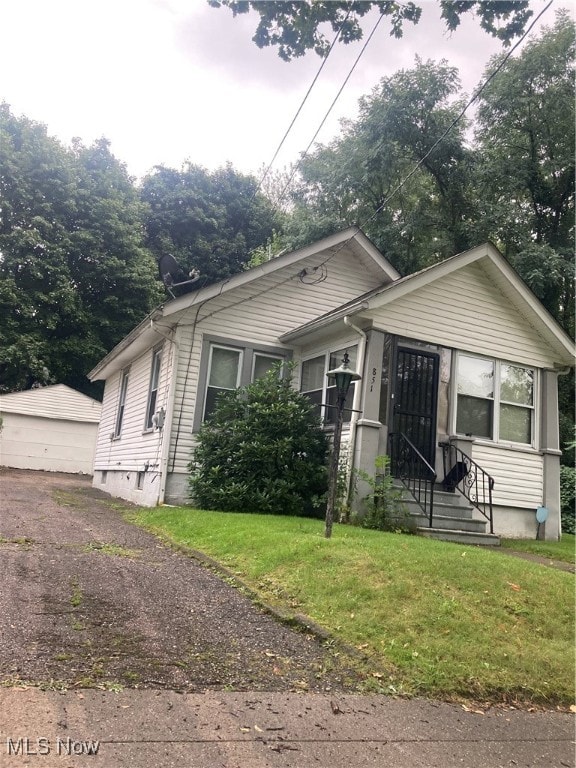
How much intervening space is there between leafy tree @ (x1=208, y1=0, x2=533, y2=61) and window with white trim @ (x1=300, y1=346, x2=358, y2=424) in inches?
218

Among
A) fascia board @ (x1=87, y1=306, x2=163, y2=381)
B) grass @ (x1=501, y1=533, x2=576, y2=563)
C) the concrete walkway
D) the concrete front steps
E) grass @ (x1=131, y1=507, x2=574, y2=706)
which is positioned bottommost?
the concrete walkway

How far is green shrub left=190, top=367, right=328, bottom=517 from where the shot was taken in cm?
972

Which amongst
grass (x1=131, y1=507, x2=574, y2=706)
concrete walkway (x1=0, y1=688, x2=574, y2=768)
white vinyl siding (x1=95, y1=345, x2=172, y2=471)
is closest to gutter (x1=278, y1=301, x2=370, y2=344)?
white vinyl siding (x1=95, y1=345, x2=172, y2=471)

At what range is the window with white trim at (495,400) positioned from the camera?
1106 cm

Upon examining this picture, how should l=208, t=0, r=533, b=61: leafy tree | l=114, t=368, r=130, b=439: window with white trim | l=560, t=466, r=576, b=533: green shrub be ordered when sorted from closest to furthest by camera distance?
l=208, t=0, r=533, b=61: leafy tree → l=560, t=466, r=576, b=533: green shrub → l=114, t=368, r=130, b=439: window with white trim

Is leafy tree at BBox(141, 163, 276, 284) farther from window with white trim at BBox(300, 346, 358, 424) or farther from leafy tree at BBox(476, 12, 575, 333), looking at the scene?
window with white trim at BBox(300, 346, 358, 424)

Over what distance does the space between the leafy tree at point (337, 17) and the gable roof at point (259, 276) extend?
5775 millimetres

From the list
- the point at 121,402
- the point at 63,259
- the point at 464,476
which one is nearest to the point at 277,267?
the point at 464,476

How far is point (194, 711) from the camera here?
3074 millimetres

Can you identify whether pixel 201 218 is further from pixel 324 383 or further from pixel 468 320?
pixel 468 320

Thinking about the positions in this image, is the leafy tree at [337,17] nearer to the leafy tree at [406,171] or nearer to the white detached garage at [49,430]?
the leafy tree at [406,171]

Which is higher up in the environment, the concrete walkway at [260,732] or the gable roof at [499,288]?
the gable roof at [499,288]

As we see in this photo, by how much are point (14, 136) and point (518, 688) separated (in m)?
31.2

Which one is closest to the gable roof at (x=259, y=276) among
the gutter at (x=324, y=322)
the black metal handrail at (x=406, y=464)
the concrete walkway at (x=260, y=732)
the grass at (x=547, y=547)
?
the gutter at (x=324, y=322)
